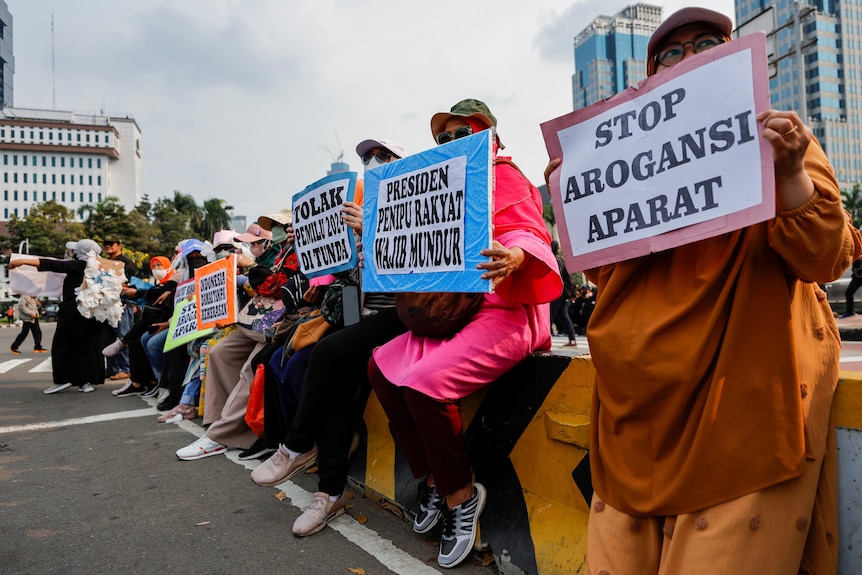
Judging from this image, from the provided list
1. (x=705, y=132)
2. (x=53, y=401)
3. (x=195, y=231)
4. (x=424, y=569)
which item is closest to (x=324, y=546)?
(x=424, y=569)

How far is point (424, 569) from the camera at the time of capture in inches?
104

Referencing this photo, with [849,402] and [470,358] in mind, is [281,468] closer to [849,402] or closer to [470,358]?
[470,358]

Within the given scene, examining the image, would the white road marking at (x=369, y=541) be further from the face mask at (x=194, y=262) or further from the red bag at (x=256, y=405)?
the face mask at (x=194, y=262)

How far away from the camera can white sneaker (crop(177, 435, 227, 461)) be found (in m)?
4.66

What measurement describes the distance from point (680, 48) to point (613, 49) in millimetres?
151086

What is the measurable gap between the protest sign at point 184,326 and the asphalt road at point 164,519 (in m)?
1.03

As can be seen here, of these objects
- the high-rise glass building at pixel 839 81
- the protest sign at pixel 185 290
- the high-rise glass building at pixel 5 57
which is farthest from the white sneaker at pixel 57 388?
the high-rise glass building at pixel 5 57

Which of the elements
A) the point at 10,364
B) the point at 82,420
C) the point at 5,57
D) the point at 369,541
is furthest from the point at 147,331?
the point at 5,57

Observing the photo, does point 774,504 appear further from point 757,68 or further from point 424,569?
point 424,569

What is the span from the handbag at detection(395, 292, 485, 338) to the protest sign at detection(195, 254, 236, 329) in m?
2.97

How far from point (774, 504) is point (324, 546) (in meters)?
2.18

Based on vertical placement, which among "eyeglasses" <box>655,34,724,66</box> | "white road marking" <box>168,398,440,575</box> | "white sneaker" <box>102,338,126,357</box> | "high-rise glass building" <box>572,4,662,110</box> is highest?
"high-rise glass building" <box>572,4,662,110</box>

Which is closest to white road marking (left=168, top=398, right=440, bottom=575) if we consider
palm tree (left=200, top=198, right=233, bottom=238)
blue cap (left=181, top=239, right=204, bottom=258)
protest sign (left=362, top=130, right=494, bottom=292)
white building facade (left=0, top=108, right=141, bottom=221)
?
protest sign (left=362, top=130, right=494, bottom=292)

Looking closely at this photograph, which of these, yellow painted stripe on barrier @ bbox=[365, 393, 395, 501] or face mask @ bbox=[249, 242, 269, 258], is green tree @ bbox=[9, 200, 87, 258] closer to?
face mask @ bbox=[249, 242, 269, 258]
